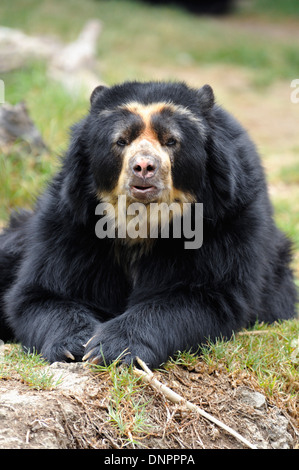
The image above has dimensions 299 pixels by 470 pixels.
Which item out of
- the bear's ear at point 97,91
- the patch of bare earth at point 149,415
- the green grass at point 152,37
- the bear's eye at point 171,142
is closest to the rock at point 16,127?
the bear's ear at point 97,91

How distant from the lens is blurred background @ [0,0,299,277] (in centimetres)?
746

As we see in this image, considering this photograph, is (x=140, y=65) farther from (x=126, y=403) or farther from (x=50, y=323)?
(x=126, y=403)

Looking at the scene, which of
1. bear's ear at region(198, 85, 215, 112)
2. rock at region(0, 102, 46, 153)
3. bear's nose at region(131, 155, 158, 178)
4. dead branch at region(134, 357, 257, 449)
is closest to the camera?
dead branch at region(134, 357, 257, 449)

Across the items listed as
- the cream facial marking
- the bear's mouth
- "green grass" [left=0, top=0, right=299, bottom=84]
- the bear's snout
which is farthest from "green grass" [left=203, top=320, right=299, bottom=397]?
"green grass" [left=0, top=0, right=299, bottom=84]

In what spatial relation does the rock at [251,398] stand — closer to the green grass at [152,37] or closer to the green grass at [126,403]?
the green grass at [126,403]

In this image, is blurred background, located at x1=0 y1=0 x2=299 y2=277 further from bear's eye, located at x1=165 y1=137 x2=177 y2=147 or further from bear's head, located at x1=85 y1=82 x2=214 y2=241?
bear's eye, located at x1=165 y1=137 x2=177 y2=147

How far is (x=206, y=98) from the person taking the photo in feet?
14.2

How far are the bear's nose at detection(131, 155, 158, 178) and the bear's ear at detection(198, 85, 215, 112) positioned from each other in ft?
2.16

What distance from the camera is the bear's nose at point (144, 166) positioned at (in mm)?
3812

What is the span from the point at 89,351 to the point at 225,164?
1.37m

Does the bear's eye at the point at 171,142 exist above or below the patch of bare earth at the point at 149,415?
above

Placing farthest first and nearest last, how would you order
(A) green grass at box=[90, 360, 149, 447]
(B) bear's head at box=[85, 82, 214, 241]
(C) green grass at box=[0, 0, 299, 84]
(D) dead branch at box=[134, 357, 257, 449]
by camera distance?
1. (C) green grass at box=[0, 0, 299, 84]
2. (B) bear's head at box=[85, 82, 214, 241]
3. (D) dead branch at box=[134, 357, 257, 449]
4. (A) green grass at box=[90, 360, 149, 447]
